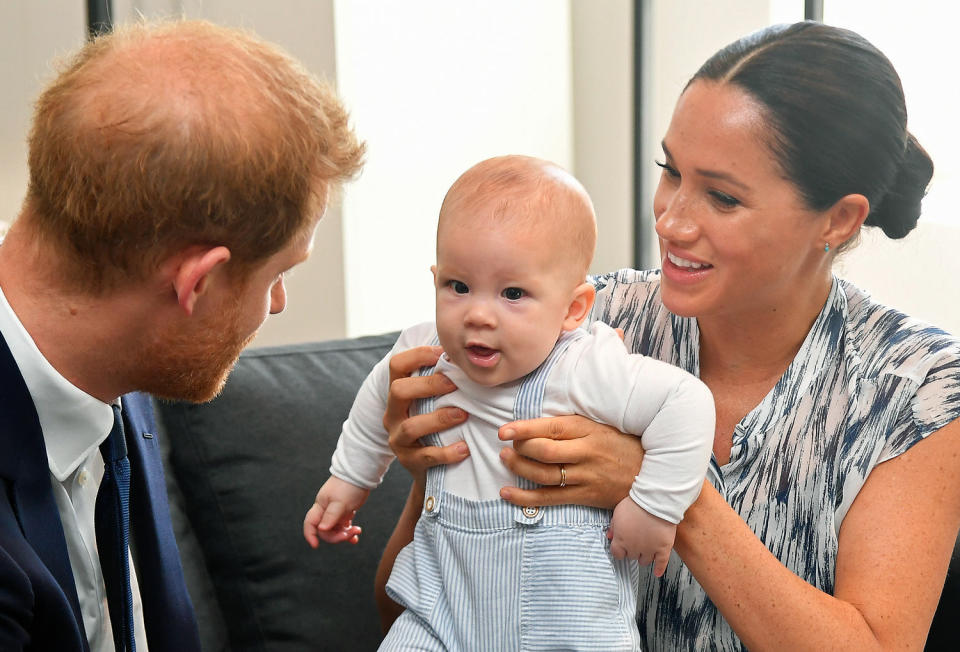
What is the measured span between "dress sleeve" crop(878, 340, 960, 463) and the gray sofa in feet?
3.16

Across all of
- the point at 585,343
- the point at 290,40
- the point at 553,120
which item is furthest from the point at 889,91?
the point at 553,120

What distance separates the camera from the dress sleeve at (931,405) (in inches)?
58.6

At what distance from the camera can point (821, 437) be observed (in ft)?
5.22

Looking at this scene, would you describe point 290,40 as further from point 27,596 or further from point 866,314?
point 27,596

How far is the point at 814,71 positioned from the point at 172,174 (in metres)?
0.96

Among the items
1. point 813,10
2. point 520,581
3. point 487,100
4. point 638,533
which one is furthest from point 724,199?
point 487,100

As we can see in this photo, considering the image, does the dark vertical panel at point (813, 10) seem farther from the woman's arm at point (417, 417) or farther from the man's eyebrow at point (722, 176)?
the woman's arm at point (417, 417)

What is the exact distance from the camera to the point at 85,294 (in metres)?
1.29

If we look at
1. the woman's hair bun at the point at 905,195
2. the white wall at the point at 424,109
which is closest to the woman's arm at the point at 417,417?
the woman's hair bun at the point at 905,195

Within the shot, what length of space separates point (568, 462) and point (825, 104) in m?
0.69

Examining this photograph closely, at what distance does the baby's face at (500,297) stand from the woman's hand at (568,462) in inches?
3.4

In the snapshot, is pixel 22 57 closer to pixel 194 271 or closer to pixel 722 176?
pixel 194 271

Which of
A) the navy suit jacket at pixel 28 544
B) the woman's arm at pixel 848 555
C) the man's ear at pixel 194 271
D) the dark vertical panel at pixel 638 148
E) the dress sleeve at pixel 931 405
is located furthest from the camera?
the dark vertical panel at pixel 638 148

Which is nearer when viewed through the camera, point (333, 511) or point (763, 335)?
point (333, 511)
